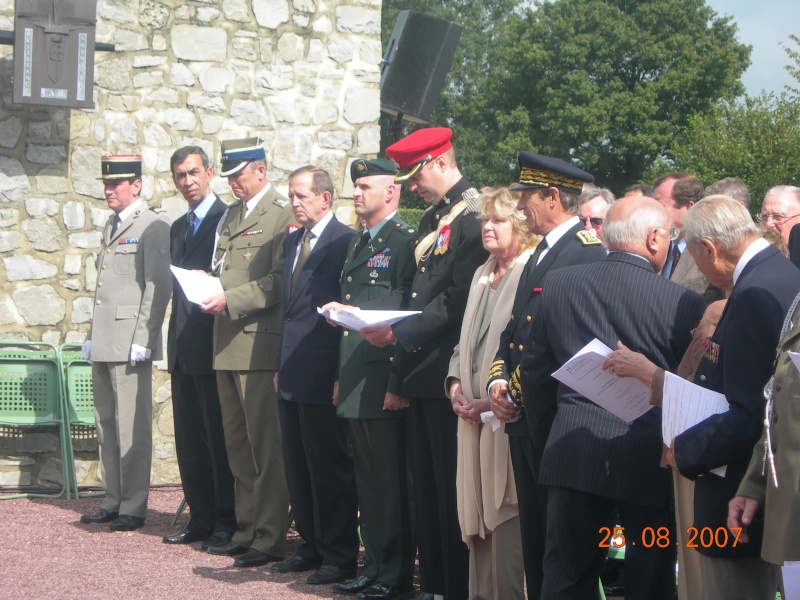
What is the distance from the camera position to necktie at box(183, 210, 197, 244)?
653cm

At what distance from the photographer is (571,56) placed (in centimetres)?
3862

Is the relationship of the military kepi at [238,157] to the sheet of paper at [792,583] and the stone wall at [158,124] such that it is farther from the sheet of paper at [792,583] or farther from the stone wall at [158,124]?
the sheet of paper at [792,583]

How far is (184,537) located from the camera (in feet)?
20.7

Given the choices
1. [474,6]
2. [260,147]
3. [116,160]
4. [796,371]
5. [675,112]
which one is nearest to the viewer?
[796,371]

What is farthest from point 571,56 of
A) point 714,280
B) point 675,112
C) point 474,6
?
point 714,280

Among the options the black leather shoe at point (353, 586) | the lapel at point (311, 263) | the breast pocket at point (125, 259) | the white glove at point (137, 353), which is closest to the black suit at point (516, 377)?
the black leather shoe at point (353, 586)

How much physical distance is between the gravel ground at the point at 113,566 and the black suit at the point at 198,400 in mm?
A: 265

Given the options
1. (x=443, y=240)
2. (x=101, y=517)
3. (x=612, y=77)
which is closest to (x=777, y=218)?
(x=443, y=240)

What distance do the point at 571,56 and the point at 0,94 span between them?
108ft

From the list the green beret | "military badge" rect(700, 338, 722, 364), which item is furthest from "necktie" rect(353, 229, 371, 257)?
"military badge" rect(700, 338, 722, 364)

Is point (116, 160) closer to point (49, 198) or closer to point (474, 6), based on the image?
point (49, 198)

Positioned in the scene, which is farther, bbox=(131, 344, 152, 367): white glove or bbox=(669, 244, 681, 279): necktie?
bbox=(131, 344, 152, 367): white glove

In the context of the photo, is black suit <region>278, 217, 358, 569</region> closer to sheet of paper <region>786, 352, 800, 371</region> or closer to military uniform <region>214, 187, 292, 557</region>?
military uniform <region>214, 187, 292, 557</region>

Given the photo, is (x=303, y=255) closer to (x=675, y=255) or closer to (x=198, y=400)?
(x=198, y=400)
